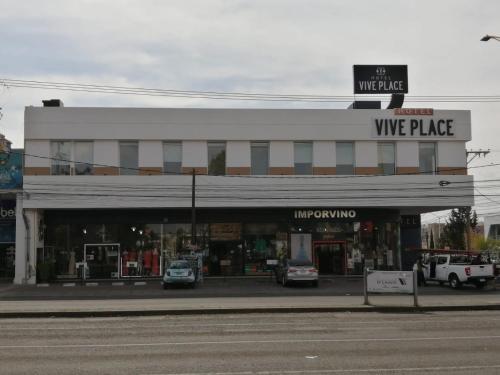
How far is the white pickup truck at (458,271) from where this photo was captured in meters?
30.6

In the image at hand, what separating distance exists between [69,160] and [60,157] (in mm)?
548

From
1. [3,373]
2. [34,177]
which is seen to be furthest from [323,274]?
[3,373]

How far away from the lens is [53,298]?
27.0 m

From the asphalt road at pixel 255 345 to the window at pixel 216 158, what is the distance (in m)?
20.5

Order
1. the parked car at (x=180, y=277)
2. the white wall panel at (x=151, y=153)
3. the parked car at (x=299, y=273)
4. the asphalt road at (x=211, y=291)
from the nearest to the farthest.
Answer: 1. the asphalt road at (x=211, y=291)
2. the parked car at (x=180, y=277)
3. the parked car at (x=299, y=273)
4. the white wall panel at (x=151, y=153)

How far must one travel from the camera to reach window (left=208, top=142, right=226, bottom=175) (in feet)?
125

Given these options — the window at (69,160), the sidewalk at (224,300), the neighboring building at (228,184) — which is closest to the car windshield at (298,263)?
the sidewalk at (224,300)

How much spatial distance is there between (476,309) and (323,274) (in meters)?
20.2

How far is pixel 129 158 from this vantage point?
3816 centimetres

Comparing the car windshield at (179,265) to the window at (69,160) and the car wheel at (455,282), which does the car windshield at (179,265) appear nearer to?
the window at (69,160)

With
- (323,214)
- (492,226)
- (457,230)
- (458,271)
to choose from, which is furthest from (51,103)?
(492,226)

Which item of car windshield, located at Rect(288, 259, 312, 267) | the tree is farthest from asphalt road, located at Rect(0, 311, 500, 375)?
the tree

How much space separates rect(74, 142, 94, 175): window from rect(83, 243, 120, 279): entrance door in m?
4.90

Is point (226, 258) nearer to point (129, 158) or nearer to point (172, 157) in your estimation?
point (172, 157)
